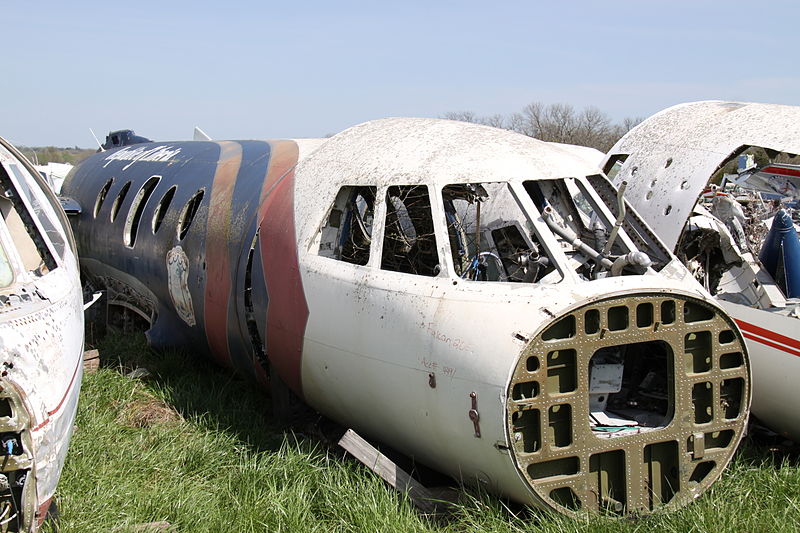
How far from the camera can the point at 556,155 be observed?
6.30m

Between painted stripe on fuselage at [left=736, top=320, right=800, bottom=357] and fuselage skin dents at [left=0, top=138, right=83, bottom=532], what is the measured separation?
17.0ft

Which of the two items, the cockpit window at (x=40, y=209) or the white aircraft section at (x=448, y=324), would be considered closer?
the white aircraft section at (x=448, y=324)

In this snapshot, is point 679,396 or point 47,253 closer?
point 679,396

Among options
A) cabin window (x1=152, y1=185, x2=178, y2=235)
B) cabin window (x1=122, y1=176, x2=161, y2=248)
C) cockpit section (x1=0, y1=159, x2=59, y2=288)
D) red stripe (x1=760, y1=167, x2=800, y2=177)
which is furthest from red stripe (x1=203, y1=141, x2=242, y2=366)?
red stripe (x1=760, y1=167, x2=800, y2=177)

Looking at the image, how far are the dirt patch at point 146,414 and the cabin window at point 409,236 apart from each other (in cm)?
283

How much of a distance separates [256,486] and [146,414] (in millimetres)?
2196

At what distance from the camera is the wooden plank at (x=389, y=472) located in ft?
19.0

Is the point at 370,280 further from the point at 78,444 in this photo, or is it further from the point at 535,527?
the point at 78,444

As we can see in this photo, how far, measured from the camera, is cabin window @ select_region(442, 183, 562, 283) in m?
5.98

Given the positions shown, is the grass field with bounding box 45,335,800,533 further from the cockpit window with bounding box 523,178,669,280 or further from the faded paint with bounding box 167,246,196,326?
the cockpit window with bounding box 523,178,669,280

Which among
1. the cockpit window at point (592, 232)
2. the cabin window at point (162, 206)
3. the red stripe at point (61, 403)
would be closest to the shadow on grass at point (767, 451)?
the cockpit window at point (592, 232)

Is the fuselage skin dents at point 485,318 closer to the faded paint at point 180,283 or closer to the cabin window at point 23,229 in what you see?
the faded paint at point 180,283

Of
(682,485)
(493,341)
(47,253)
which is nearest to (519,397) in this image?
(493,341)

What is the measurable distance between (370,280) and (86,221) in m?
7.38
